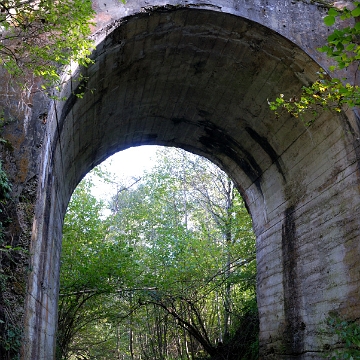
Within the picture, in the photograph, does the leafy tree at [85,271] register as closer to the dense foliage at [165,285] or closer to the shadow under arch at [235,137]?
the dense foliage at [165,285]

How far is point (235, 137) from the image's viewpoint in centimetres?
846

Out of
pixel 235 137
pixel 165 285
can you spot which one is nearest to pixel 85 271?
pixel 165 285

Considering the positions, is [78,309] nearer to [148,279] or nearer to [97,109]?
[148,279]

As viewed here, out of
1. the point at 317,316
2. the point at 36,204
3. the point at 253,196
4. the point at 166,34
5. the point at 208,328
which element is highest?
the point at 166,34

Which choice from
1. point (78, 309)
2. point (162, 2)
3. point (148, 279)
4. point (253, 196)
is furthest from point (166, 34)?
point (78, 309)

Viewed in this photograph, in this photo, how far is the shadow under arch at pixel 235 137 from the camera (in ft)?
18.9

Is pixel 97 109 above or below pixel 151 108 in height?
below

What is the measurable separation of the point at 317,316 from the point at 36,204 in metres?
4.54

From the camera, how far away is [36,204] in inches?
171

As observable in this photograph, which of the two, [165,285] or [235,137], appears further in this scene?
[165,285]

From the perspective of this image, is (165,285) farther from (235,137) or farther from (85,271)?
(235,137)

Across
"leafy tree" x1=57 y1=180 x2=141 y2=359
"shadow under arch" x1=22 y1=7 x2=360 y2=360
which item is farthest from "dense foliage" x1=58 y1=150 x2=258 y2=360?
"shadow under arch" x1=22 y1=7 x2=360 y2=360

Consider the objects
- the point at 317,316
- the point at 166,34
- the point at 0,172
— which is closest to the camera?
the point at 0,172

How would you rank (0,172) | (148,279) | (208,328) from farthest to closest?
(208,328), (148,279), (0,172)
